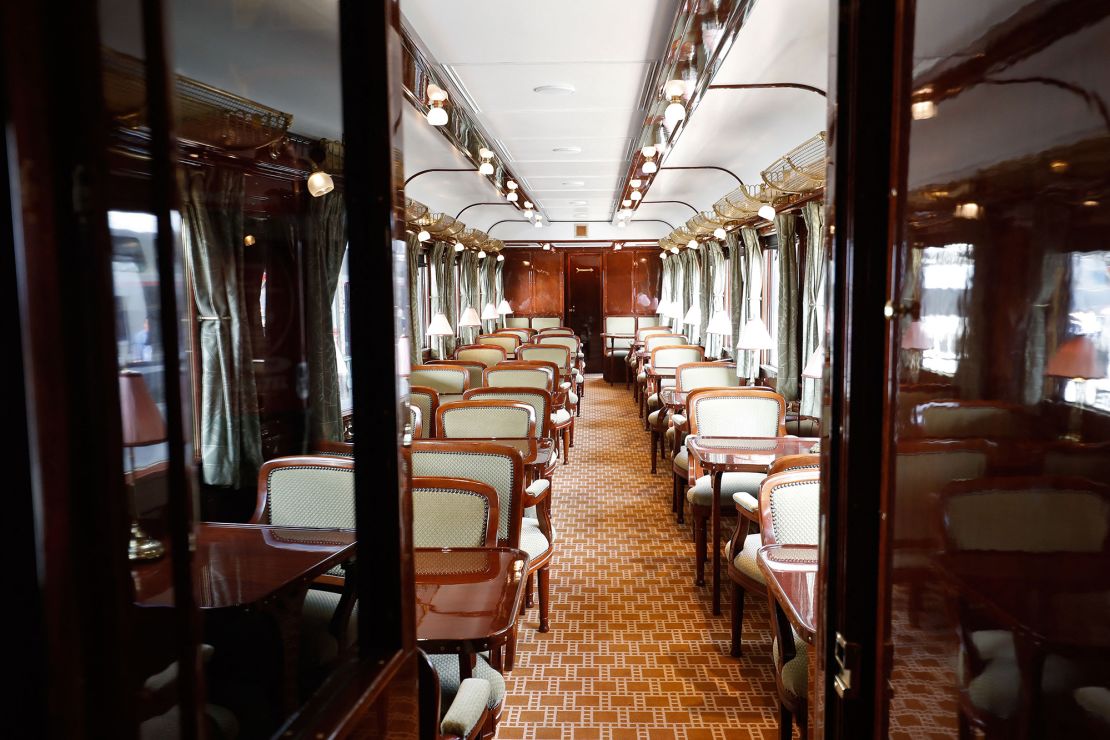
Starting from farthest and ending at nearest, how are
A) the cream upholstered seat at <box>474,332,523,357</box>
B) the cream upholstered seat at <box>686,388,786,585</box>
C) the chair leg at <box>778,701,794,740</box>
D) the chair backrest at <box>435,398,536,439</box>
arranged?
the cream upholstered seat at <box>474,332,523,357</box>
the cream upholstered seat at <box>686,388,786,585</box>
the chair backrest at <box>435,398,536,439</box>
the chair leg at <box>778,701,794,740</box>

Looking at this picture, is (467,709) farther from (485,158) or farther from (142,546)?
(485,158)

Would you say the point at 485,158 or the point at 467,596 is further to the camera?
the point at 485,158

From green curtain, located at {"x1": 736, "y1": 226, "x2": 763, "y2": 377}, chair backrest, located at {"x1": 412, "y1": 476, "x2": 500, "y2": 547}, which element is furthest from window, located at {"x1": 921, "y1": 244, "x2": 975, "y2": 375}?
green curtain, located at {"x1": 736, "y1": 226, "x2": 763, "y2": 377}

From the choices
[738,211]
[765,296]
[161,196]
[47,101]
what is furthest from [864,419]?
[765,296]

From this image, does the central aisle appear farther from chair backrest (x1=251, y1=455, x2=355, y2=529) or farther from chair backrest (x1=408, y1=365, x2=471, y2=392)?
chair backrest (x1=408, y1=365, x2=471, y2=392)

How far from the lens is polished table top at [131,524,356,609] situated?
4.61 ft

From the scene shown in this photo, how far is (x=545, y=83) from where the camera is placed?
519cm

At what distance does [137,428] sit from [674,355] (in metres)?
8.63

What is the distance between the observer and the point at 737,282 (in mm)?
9641

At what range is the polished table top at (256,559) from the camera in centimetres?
141

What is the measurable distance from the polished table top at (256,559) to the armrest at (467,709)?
595mm

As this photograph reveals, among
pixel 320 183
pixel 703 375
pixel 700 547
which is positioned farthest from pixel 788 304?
pixel 320 183

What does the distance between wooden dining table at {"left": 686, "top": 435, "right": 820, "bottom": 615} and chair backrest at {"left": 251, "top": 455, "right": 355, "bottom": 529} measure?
210 cm

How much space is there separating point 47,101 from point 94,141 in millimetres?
55
